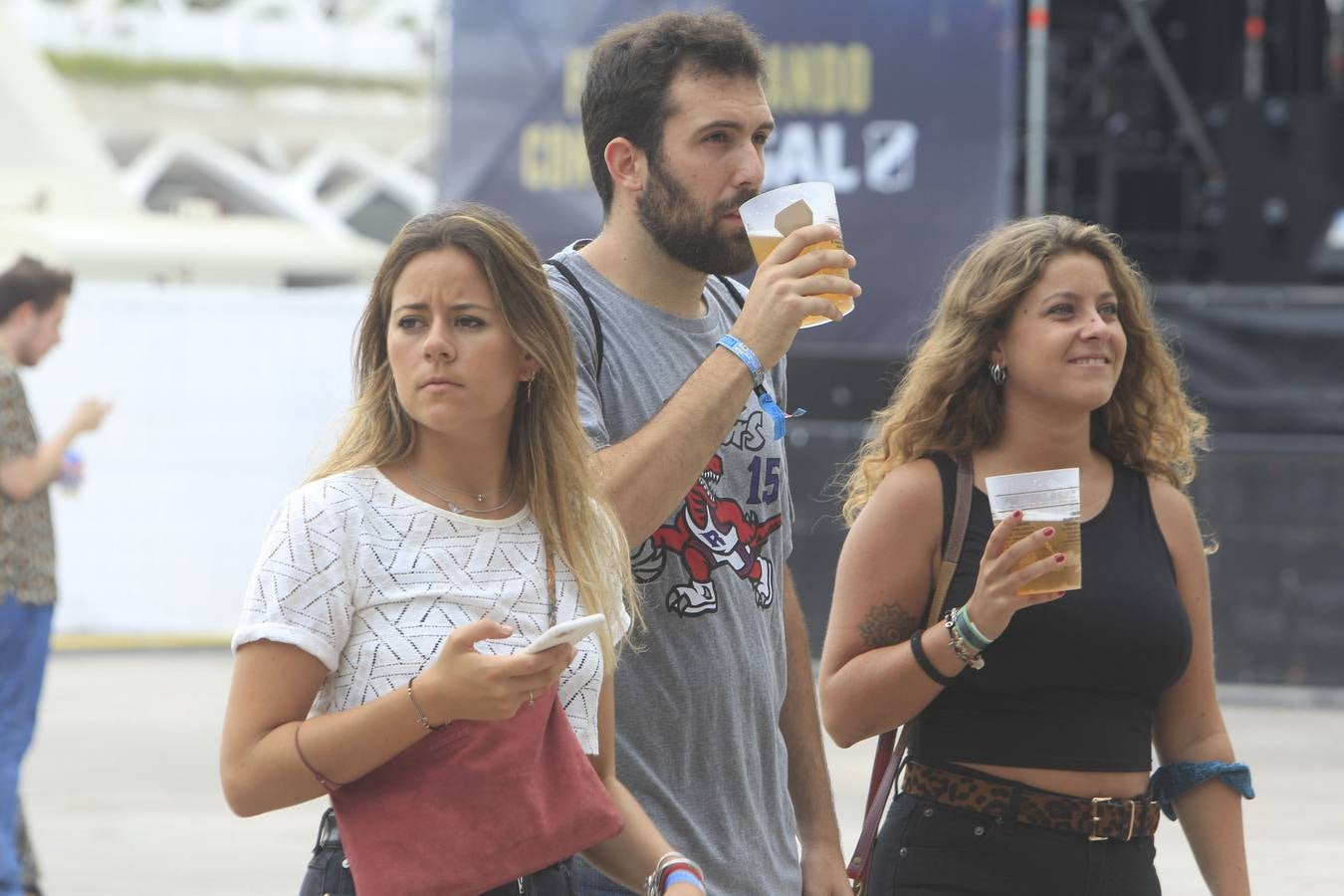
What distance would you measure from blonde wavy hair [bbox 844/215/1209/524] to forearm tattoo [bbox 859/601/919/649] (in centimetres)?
29

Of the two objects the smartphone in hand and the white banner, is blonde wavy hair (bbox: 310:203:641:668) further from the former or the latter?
the white banner

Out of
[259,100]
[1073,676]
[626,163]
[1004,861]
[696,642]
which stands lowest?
[1004,861]

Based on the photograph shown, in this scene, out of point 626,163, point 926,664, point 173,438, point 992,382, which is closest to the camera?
point 626,163

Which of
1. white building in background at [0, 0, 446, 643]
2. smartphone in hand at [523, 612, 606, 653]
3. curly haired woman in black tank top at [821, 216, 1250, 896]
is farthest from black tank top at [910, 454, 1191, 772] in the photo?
smartphone in hand at [523, 612, 606, 653]

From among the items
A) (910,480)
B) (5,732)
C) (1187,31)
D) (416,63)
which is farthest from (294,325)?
(416,63)

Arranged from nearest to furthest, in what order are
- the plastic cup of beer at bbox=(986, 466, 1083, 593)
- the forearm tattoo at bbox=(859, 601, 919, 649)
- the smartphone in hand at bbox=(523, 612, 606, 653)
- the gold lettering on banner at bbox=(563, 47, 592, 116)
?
the smartphone in hand at bbox=(523, 612, 606, 653) < the plastic cup of beer at bbox=(986, 466, 1083, 593) < the forearm tattoo at bbox=(859, 601, 919, 649) < the gold lettering on banner at bbox=(563, 47, 592, 116)

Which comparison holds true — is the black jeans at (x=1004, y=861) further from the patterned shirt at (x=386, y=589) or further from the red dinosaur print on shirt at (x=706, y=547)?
the patterned shirt at (x=386, y=589)

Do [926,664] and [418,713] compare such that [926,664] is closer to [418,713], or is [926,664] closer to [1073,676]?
[1073,676]

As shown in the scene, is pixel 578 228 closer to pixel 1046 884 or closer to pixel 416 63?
pixel 1046 884

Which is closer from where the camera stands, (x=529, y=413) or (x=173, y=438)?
(x=529, y=413)

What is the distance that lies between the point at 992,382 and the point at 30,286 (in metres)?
3.70

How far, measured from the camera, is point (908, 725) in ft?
10.5

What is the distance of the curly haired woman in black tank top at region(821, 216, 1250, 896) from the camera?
3029 millimetres

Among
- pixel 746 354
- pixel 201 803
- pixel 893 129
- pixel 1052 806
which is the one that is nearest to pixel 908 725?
pixel 1052 806
